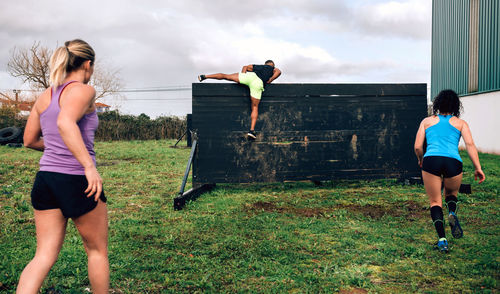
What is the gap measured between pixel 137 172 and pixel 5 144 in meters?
13.7

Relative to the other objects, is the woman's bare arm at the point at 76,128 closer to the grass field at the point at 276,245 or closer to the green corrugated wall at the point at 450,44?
the grass field at the point at 276,245

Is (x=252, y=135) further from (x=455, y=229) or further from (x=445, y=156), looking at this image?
(x=455, y=229)

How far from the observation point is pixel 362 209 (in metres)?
6.12

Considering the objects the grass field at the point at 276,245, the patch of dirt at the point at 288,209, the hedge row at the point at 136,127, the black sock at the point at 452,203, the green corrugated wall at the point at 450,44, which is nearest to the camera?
the grass field at the point at 276,245

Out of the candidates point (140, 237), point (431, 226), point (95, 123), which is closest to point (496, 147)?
point (431, 226)

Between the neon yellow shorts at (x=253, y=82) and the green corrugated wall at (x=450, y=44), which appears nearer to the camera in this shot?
the neon yellow shorts at (x=253, y=82)

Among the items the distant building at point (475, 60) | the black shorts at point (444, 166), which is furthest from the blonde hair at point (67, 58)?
the distant building at point (475, 60)

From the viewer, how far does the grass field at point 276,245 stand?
3.21 metres

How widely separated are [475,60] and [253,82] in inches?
A: 551

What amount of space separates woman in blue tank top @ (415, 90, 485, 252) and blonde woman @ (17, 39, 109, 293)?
3351mm

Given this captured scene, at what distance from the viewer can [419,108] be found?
836cm

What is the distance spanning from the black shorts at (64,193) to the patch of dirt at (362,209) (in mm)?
4103

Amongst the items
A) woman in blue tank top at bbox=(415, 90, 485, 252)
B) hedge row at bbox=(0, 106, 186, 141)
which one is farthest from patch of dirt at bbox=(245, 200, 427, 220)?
hedge row at bbox=(0, 106, 186, 141)

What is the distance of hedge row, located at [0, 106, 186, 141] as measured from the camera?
27719mm
